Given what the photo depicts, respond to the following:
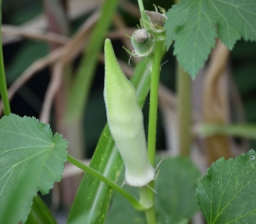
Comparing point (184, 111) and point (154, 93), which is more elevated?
point (154, 93)

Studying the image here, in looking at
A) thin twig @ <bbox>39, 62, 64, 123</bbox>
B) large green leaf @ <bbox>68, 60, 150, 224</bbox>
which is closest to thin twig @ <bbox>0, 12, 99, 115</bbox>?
thin twig @ <bbox>39, 62, 64, 123</bbox>

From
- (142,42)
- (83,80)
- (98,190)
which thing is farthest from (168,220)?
(83,80)

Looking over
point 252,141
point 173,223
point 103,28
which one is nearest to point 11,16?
point 103,28

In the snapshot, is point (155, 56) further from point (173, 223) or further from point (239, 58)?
point (239, 58)

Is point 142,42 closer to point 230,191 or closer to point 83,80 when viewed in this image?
point 230,191

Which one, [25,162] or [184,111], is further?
[184,111]

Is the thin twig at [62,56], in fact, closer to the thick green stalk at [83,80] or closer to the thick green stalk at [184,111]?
the thick green stalk at [83,80]
